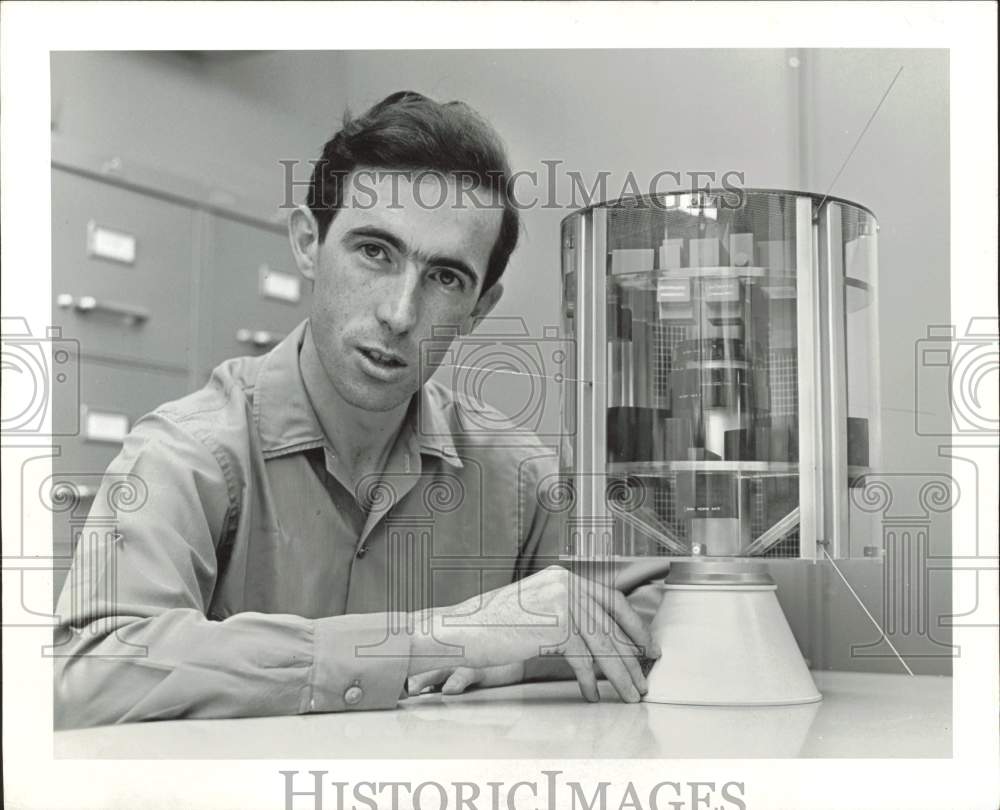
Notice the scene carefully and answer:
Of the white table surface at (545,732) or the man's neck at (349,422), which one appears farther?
the man's neck at (349,422)

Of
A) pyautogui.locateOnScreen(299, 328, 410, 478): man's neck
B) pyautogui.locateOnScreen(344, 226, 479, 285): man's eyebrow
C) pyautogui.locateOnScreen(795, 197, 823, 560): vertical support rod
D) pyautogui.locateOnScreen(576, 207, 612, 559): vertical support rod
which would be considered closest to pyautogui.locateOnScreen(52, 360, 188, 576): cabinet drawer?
pyautogui.locateOnScreen(299, 328, 410, 478): man's neck

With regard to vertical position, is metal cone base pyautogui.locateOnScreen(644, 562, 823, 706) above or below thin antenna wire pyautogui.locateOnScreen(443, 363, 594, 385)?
below

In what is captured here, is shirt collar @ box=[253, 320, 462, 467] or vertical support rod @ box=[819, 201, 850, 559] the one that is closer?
vertical support rod @ box=[819, 201, 850, 559]

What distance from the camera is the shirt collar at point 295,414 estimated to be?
1.09 m

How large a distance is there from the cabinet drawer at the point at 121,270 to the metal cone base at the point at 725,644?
50 centimetres

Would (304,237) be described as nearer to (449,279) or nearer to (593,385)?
(449,279)

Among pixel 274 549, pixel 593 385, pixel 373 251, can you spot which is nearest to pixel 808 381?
pixel 593 385

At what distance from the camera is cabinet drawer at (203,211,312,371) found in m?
1.11

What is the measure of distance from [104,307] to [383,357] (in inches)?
9.6

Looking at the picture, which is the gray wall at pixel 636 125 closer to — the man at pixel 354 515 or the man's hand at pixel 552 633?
the man at pixel 354 515

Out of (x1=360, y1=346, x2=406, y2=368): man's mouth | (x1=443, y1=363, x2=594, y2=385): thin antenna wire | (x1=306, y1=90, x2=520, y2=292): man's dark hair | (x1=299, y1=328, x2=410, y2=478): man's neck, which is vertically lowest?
(x1=299, y1=328, x2=410, y2=478): man's neck

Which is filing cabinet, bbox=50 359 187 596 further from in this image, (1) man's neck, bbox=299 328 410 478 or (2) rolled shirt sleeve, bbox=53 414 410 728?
(1) man's neck, bbox=299 328 410 478

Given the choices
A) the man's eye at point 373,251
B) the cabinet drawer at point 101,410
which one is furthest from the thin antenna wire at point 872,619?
the cabinet drawer at point 101,410

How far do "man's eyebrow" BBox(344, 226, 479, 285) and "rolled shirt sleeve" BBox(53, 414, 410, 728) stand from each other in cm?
28
